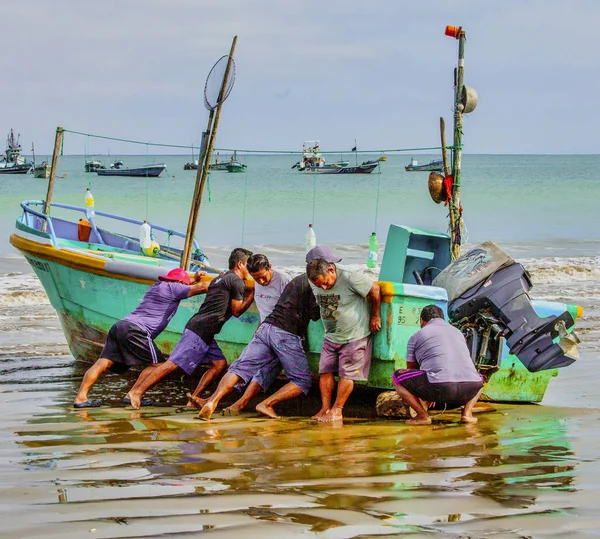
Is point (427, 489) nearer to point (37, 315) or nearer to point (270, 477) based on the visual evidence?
point (270, 477)

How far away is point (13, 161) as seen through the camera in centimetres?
9462

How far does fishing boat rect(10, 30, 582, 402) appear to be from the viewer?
7.02 meters

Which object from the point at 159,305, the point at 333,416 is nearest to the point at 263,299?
the point at 159,305

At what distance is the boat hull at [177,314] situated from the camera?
7082mm

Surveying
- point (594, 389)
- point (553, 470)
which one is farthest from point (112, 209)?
point (553, 470)

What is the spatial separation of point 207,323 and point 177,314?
1307 mm

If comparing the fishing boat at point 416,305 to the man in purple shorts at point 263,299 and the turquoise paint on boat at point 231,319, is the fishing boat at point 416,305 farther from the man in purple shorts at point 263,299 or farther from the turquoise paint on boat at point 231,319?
the man in purple shorts at point 263,299

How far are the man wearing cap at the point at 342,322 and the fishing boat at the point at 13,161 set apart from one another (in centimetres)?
8461

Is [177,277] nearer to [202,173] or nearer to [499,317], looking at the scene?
[202,173]

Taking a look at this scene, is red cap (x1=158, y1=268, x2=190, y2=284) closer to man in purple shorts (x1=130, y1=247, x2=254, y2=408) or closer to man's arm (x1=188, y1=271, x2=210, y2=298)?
man's arm (x1=188, y1=271, x2=210, y2=298)

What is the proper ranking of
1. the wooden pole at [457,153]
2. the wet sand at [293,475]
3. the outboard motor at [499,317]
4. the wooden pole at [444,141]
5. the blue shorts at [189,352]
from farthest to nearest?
the wooden pole at [444,141] → the wooden pole at [457,153] → the blue shorts at [189,352] → the outboard motor at [499,317] → the wet sand at [293,475]

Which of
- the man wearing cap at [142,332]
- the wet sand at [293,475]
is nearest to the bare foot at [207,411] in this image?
the wet sand at [293,475]

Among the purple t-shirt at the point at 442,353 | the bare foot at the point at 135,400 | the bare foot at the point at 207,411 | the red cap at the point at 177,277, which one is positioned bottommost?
the bare foot at the point at 135,400

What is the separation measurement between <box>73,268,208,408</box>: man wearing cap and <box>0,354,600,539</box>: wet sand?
1.40 feet
